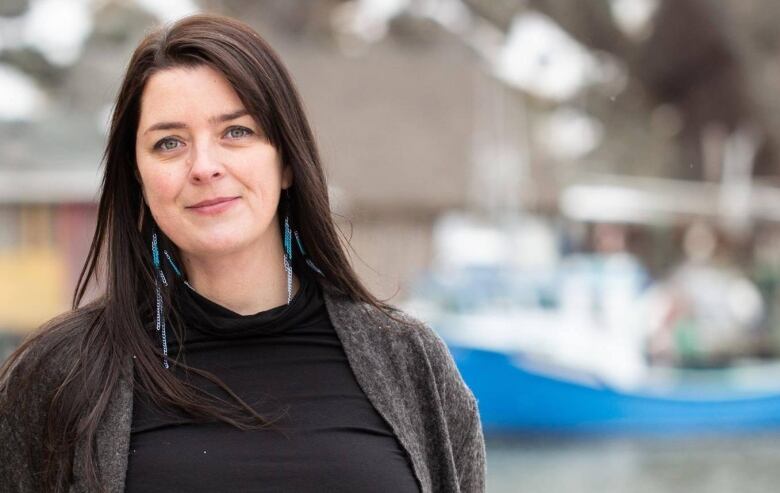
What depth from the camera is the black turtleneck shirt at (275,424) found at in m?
1.63

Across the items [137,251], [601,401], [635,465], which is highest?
[137,251]

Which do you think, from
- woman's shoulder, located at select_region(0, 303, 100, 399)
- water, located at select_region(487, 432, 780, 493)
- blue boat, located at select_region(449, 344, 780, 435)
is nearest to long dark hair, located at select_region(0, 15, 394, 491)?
woman's shoulder, located at select_region(0, 303, 100, 399)

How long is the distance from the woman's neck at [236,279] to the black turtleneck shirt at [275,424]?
2 cm

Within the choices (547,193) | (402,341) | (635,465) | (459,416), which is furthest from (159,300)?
(547,193)

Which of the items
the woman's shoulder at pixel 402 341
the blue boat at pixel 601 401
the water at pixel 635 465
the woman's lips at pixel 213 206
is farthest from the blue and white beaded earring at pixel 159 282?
the blue boat at pixel 601 401

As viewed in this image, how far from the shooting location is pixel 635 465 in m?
9.97

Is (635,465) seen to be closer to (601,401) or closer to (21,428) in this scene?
(601,401)

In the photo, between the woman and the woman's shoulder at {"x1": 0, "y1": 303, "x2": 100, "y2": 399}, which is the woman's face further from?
the woman's shoulder at {"x1": 0, "y1": 303, "x2": 100, "y2": 399}

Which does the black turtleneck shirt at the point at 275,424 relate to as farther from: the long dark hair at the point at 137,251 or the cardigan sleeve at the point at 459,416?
the cardigan sleeve at the point at 459,416

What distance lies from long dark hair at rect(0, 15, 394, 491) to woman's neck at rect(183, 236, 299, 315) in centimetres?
5

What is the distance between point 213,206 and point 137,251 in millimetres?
167

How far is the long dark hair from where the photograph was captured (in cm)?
166

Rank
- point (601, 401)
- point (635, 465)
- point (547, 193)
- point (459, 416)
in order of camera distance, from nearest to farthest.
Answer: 1. point (459, 416)
2. point (635, 465)
3. point (601, 401)
4. point (547, 193)

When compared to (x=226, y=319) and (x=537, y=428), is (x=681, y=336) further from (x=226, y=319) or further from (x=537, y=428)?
(x=226, y=319)
